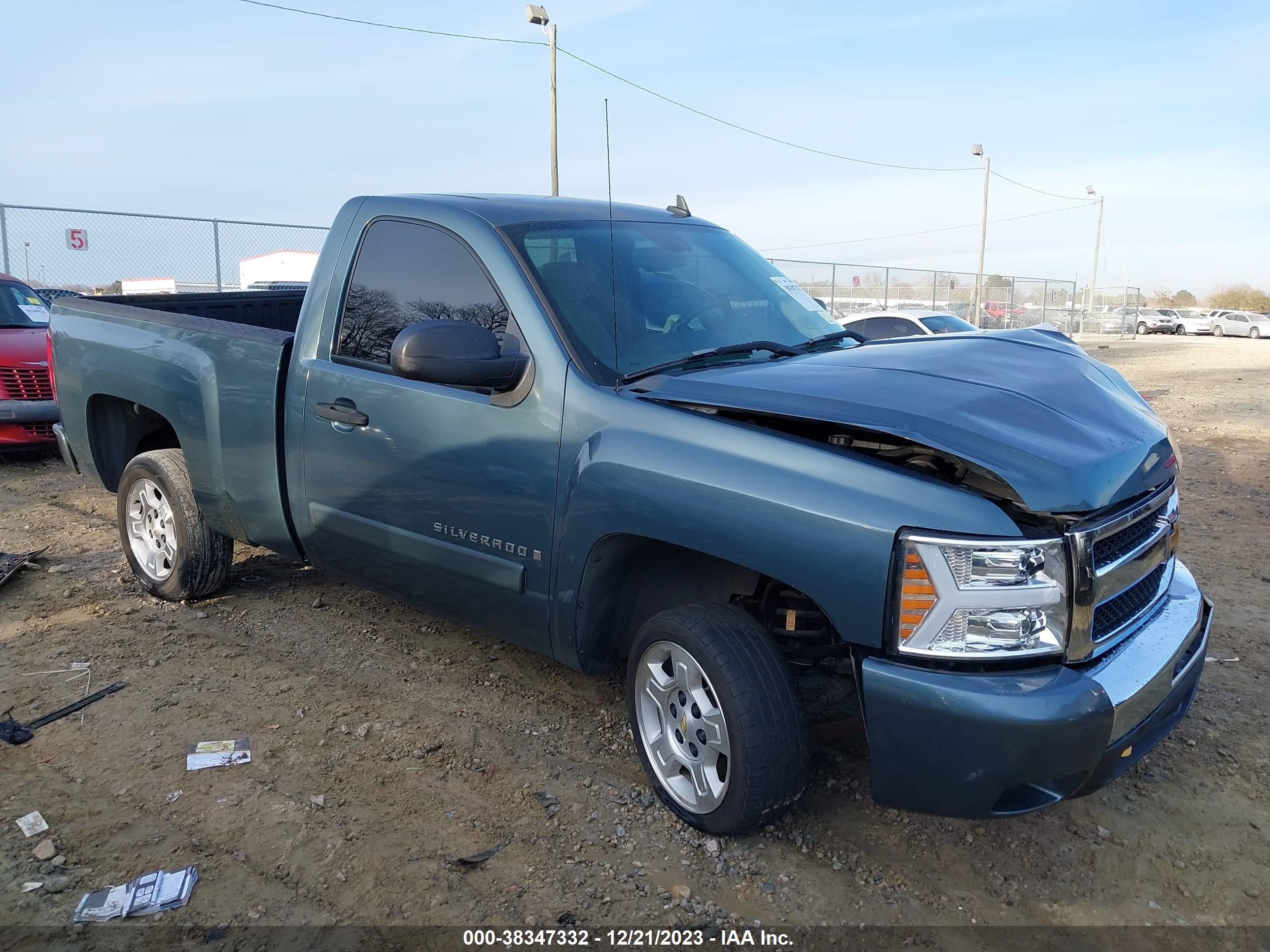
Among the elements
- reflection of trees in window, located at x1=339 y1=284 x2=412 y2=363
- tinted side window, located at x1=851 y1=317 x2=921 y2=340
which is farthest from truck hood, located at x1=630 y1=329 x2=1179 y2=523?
tinted side window, located at x1=851 y1=317 x2=921 y2=340

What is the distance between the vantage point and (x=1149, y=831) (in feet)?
10.1

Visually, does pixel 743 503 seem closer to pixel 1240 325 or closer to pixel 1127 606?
pixel 1127 606

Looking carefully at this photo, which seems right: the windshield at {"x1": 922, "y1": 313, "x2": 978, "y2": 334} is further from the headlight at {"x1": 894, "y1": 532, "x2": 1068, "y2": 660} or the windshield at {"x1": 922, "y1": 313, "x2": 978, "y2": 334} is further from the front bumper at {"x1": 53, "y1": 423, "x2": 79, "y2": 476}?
the headlight at {"x1": 894, "y1": 532, "x2": 1068, "y2": 660}

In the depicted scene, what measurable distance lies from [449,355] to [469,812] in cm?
147

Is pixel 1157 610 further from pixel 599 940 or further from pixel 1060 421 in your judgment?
pixel 599 940

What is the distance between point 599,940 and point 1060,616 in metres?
1.46

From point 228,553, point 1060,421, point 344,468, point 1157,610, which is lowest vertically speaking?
point 228,553

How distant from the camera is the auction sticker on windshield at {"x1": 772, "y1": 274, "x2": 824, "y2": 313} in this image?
13.8ft

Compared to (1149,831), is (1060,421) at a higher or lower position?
higher

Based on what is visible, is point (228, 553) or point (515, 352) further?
point (228, 553)

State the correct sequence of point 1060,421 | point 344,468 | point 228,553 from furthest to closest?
point 228,553 → point 344,468 → point 1060,421

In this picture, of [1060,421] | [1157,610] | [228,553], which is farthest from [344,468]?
[1157,610]

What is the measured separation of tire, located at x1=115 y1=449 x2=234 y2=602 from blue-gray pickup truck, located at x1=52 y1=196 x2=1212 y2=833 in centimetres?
27

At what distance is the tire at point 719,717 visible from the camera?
2.74 meters
